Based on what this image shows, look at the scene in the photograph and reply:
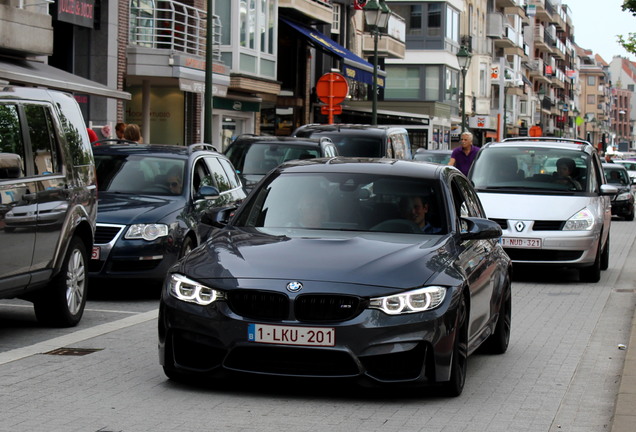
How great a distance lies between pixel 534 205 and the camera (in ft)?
53.2

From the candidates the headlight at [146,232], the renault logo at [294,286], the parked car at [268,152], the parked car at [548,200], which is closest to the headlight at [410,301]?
the renault logo at [294,286]

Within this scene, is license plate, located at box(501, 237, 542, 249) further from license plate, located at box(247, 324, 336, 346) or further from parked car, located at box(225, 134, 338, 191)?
license plate, located at box(247, 324, 336, 346)

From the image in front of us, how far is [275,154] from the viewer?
20.3 metres

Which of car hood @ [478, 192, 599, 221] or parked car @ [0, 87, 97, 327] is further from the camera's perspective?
car hood @ [478, 192, 599, 221]

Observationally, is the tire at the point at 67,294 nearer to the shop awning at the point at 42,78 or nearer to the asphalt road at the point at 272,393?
the asphalt road at the point at 272,393

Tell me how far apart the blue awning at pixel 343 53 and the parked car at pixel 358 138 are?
672 inches

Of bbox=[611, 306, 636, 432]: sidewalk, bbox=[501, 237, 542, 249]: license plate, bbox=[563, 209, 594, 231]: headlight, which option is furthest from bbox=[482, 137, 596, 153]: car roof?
bbox=[611, 306, 636, 432]: sidewalk

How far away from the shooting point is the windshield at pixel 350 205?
27.5 feet

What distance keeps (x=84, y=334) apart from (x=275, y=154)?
411 inches

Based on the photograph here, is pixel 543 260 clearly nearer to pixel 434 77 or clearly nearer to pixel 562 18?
pixel 434 77

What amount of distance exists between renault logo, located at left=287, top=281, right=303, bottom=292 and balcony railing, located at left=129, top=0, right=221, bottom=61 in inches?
930

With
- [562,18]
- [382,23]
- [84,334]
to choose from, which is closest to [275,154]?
[84,334]

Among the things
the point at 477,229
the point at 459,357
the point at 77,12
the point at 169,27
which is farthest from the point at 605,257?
the point at 169,27

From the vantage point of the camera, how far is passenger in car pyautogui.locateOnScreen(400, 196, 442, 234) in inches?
330
